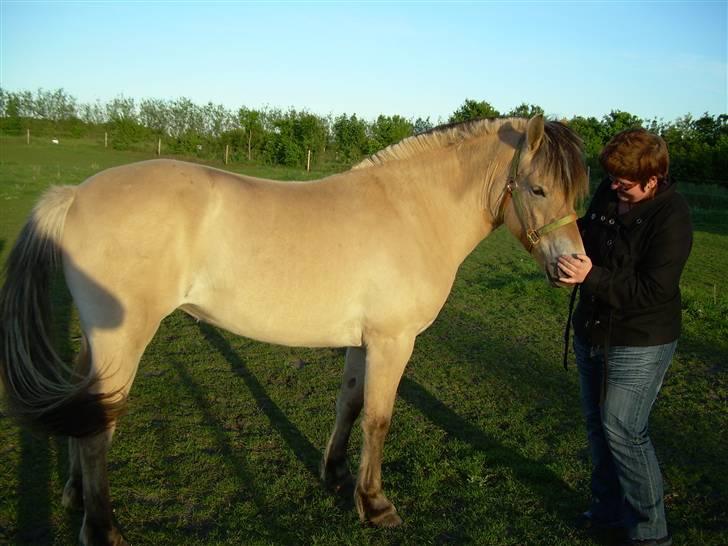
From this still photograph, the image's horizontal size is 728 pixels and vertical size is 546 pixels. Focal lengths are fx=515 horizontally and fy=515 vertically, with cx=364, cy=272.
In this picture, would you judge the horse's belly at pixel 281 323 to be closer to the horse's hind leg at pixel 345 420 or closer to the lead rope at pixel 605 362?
the horse's hind leg at pixel 345 420

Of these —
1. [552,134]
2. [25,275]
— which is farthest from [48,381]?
[552,134]

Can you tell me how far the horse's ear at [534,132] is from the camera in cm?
274

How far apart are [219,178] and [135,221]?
0.51 meters

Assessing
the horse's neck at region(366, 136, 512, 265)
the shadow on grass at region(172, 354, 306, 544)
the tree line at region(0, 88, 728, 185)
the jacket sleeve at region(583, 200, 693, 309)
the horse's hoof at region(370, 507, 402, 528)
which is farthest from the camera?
the tree line at region(0, 88, 728, 185)

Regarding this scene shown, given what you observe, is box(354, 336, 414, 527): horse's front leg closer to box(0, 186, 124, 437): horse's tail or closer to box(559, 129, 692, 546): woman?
box(559, 129, 692, 546): woman

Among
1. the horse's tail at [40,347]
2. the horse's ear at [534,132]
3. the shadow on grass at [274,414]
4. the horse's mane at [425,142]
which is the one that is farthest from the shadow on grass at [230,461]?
the horse's ear at [534,132]

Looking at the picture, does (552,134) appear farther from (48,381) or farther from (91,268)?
(48,381)

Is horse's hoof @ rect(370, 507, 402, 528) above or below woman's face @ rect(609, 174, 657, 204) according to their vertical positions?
below

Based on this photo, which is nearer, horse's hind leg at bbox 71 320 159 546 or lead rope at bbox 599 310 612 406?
horse's hind leg at bbox 71 320 159 546

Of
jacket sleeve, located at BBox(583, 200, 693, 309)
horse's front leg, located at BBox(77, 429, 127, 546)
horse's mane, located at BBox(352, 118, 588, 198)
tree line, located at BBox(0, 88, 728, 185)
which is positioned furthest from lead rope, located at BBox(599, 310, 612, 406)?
tree line, located at BBox(0, 88, 728, 185)

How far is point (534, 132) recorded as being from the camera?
2816 mm

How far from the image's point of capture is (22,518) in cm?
292

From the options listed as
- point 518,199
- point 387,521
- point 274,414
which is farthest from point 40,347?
point 518,199

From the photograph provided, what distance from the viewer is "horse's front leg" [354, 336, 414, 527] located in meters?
3.01
